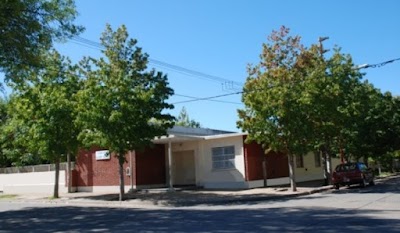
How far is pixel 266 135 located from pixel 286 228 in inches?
565

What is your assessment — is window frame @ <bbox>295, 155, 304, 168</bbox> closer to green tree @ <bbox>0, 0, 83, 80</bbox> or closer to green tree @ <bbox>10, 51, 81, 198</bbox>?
green tree @ <bbox>10, 51, 81, 198</bbox>

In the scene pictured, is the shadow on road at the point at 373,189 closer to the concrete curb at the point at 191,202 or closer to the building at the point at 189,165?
the concrete curb at the point at 191,202

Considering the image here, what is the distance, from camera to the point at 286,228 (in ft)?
38.8

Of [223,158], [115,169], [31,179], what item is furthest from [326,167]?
[31,179]

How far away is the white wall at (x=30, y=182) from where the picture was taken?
113 feet

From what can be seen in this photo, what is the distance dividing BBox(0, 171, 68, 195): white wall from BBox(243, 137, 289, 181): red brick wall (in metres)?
13.3

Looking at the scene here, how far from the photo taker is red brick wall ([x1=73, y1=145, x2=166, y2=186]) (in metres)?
31.0

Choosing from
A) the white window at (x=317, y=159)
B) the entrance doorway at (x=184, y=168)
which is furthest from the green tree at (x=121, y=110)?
the white window at (x=317, y=159)

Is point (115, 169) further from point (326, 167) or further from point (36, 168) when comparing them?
point (326, 167)

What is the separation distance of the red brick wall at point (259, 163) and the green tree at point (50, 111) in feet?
34.9

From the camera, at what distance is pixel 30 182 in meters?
35.9

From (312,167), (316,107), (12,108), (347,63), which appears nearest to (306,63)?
(347,63)

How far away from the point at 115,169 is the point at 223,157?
24.1ft

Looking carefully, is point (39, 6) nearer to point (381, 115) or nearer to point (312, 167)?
point (312, 167)
